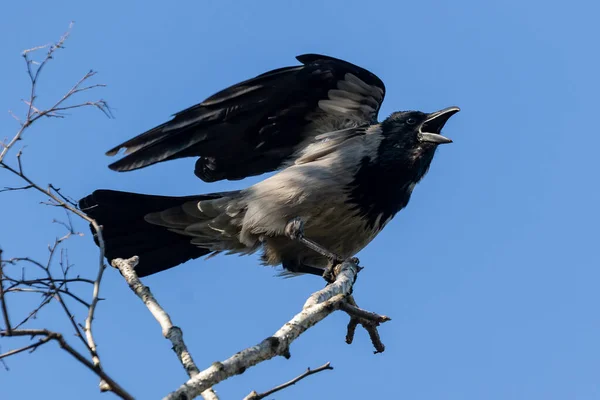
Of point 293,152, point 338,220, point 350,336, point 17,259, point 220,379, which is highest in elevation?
point 293,152

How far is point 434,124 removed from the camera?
→ 6.54 m

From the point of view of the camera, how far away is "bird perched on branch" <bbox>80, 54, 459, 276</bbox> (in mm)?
6137

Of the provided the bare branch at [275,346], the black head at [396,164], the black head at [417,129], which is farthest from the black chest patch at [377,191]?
the bare branch at [275,346]

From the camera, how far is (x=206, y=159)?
6699 mm

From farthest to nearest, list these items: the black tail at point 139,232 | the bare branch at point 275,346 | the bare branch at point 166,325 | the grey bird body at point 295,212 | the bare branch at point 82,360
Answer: the black tail at point 139,232 → the grey bird body at point 295,212 → the bare branch at point 166,325 → the bare branch at point 275,346 → the bare branch at point 82,360

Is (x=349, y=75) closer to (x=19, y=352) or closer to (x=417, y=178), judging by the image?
(x=417, y=178)

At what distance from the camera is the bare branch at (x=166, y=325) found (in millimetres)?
3404

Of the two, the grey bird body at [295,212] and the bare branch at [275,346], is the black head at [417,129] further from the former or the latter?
the bare branch at [275,346]

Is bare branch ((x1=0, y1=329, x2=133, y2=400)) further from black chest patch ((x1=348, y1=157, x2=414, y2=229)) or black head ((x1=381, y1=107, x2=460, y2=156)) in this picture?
black head ((x1=381, y1=107, x2=460, y2=156))

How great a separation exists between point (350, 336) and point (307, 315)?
127 centimetres

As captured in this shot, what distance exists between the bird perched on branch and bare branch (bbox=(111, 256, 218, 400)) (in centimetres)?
190

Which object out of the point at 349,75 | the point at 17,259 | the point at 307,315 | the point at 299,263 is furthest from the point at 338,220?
the point at 17,259

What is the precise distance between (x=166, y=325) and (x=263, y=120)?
122 inches

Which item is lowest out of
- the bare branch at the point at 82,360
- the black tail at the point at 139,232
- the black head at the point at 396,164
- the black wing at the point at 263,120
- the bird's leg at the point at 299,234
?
the bare branch at the point at 82,360
